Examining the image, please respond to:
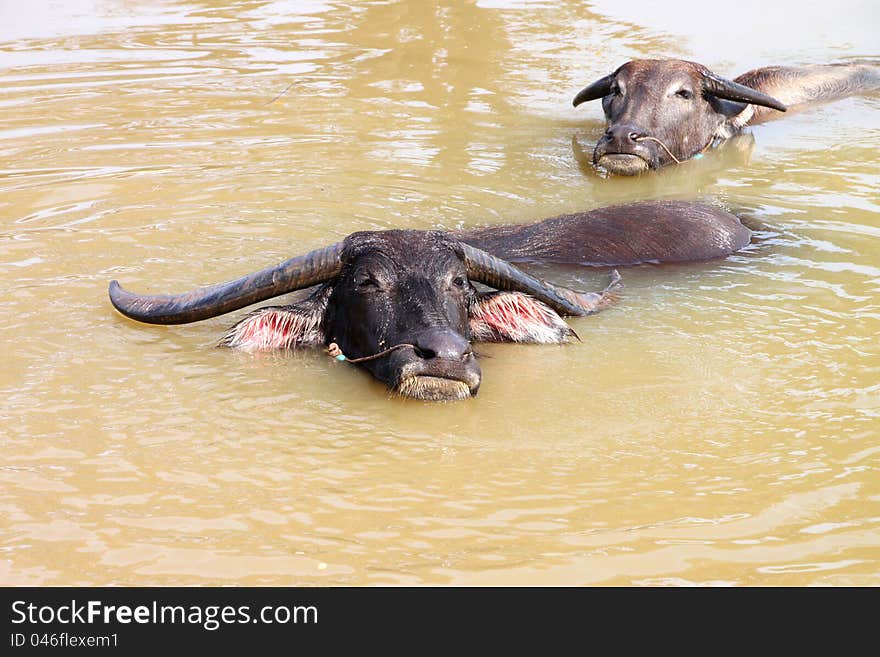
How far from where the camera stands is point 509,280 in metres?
5.27

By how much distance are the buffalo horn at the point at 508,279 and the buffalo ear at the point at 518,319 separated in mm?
48

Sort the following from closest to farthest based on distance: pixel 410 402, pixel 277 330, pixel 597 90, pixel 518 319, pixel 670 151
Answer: pixel 410 402
pixel 277 330
pixel 518 319
pixel 670 151
pixel 597 90

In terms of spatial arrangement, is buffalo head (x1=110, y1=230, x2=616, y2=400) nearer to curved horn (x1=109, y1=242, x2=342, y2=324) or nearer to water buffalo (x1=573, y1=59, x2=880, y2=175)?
curved horn (x1=109, y1=242, x2=342, y2=324)

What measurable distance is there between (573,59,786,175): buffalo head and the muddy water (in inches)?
8.9

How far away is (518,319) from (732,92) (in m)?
4.62

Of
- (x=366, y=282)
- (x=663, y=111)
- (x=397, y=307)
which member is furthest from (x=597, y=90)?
(x=397, y=307)

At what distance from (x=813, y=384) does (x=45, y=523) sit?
3.03m

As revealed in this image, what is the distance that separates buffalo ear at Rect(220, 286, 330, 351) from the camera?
5160 mm

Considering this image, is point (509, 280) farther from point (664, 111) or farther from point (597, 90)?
point (597, 90)

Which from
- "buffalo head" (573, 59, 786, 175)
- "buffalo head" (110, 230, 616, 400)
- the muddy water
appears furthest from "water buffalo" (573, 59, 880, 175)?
"buffalo head" (110, 230, 616, 400)

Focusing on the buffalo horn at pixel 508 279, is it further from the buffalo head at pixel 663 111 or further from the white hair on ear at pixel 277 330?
the buffalo head at pixel 663 111

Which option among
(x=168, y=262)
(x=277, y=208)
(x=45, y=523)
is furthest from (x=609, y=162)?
(x=45, y=523)

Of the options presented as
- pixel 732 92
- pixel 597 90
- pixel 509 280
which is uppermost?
pixel 509 280

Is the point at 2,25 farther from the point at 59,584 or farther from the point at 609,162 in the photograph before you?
the point at 59,584
